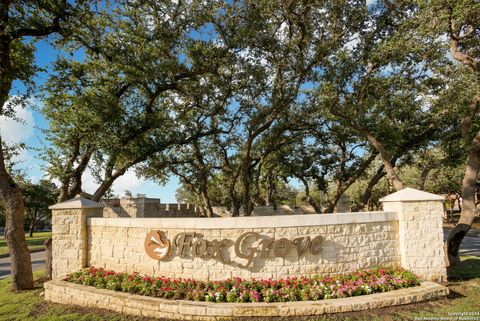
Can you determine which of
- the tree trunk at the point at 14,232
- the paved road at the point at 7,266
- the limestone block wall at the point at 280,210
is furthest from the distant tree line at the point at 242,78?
the limestone block wall at the point at 280,210


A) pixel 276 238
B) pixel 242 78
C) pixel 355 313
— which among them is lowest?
pixel 355 313

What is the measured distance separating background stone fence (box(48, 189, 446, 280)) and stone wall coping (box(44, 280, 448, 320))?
935 mm

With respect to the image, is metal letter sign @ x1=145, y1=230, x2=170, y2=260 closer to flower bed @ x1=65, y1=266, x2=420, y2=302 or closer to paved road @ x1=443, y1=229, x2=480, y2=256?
flower bed @ x1=65, y1=266, x2=420, y2=302

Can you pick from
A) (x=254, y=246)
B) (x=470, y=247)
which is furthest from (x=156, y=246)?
(x=470, y=247)

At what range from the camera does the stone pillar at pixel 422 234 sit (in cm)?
710

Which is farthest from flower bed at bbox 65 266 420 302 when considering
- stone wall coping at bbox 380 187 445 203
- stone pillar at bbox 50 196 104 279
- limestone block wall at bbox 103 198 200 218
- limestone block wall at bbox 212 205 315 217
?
limestone block wall at bbox 212 205 315 217

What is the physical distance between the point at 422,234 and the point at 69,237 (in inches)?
373

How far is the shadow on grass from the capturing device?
7.61m

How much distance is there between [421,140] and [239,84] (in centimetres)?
801

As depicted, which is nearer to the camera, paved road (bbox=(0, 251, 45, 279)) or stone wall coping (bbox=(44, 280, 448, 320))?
stone wall coping (bbox=(44, 280, 448, 320))

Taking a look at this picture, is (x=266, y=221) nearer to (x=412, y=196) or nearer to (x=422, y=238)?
(x=412, y=196)

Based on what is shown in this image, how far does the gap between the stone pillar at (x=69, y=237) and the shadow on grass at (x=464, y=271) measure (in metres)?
10.00

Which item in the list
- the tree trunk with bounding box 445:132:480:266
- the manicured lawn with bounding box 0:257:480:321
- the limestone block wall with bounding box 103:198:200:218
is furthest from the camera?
the limestone block wall with bounding box 103:198:200:218

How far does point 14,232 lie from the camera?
8.02m
